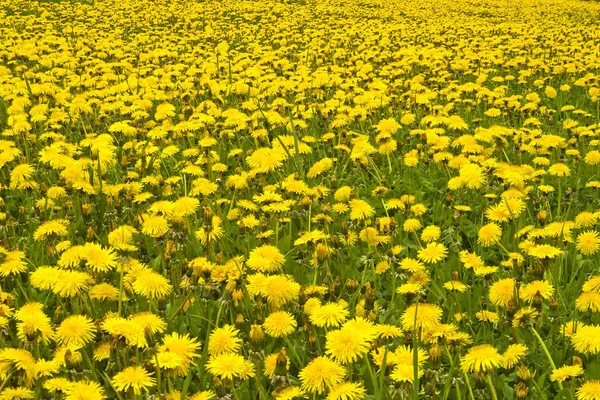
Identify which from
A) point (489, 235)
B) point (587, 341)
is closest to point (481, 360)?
point (587, 341)

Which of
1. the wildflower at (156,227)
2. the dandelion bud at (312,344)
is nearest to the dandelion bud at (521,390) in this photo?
the dandelion bud at (312,344)

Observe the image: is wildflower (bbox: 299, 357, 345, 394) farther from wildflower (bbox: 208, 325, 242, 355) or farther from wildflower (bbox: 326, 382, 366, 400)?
wildflower (bbox: 208, 325, 242, 355)

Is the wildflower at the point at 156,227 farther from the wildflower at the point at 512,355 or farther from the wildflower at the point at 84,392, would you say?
the wildflower at the point at 512,355

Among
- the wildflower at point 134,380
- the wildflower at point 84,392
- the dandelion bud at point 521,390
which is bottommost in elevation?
the dandelion bud at point 521,390

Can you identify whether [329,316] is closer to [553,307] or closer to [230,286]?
[230,286]

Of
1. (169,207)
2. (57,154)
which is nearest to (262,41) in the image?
(57,154)

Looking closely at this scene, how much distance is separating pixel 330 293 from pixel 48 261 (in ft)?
5.34

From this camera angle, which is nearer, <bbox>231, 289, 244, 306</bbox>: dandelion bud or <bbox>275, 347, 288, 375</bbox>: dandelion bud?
<bbox>275, 347, 288, 375</bbox>: dandelion bud

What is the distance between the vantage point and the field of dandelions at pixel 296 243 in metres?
2.16

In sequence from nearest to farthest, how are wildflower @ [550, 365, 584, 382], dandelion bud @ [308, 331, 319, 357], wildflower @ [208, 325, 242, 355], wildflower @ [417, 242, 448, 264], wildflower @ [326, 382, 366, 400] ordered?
wildflower @ [326, 382, 366, 400]
wildflower @ [550, 365, 584, 382]
wildflower @ [208, 325, 242, 355]
dandelion bud @ [308, 331, 319, 357]
wildflower @ [417, 242, 448, 264]

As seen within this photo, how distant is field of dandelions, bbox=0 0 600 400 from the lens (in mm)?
2160

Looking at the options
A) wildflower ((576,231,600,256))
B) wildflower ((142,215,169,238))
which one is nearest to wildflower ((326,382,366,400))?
wildflower ((142,215,169,238))

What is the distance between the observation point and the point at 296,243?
10.5 feet

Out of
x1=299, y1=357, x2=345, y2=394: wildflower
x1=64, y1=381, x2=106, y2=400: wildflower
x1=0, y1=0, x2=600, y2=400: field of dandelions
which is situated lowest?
x1=0, y1=0, x2=600, y2=400: field of dandelions
